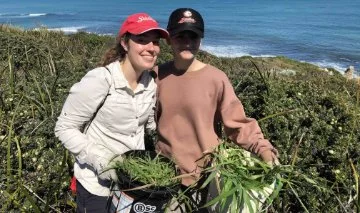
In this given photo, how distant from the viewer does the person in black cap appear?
2811mm

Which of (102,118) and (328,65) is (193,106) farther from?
(328,65)

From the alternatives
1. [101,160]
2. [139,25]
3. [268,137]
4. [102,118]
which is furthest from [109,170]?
[268,137]

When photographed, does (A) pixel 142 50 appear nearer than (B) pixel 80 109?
No

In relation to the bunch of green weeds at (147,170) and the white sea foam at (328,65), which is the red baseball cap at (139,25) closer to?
the bunch of green weeds at (147,170)

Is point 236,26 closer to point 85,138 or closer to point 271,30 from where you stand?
point 271,30

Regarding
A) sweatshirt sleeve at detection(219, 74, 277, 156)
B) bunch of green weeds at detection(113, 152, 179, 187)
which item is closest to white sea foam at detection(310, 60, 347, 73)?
sweatshirt sleeve at detection(219, 74, 277, 156)

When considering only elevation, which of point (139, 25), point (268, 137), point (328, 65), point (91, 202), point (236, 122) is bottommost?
point (328, 65)

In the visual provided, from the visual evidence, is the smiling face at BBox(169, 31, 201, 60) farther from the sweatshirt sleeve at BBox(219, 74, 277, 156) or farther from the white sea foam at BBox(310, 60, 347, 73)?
the white sea foam at BBox(310, 60, 347, 73)

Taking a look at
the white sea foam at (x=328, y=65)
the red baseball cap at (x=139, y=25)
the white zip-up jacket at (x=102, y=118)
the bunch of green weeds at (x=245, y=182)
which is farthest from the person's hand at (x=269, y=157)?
the white sea foam at (x=328, y=65)

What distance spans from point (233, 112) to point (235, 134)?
0.15m

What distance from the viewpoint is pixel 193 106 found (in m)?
2.86

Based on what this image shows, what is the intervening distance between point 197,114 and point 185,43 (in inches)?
18.1

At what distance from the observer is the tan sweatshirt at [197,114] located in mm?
2850

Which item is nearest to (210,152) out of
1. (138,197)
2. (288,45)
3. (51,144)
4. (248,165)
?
(248,165)
